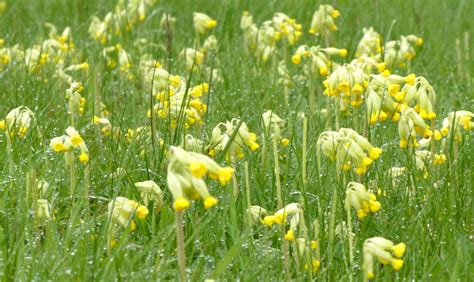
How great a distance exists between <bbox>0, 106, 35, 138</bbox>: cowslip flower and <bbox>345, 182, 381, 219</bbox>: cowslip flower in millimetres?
1068

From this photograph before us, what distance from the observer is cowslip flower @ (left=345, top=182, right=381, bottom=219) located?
8.30 feet

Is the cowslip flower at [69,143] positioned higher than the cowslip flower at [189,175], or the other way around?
the cowslip flower at [189,175]

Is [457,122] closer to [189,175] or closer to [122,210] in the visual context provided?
[122,210]

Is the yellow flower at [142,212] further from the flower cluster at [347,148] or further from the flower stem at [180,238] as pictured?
the flower cluster at [347,148]

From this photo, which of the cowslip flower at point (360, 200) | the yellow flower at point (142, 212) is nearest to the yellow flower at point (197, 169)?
the yellow flower at point (142, 212)

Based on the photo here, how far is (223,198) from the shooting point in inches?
113

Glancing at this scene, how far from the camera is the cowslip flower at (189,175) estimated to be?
205 cm

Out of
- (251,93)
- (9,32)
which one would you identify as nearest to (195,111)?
(251,93)

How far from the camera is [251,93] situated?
4297 millimetres

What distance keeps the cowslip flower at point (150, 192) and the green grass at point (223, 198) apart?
0.14 feet

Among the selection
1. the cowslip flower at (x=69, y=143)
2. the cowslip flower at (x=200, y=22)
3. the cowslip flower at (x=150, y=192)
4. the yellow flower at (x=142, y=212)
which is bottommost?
the cowslip flower at (x=150, y=192)

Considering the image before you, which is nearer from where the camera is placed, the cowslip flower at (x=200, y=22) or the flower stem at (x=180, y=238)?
→ the flower stem at (x=180, y=238)

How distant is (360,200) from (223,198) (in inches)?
18.1

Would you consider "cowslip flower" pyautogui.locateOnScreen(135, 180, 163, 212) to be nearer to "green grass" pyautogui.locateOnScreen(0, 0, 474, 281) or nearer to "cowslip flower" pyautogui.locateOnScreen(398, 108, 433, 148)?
"green grass" pyautogui.locateOnScreen(0, 0, 474, 281)
